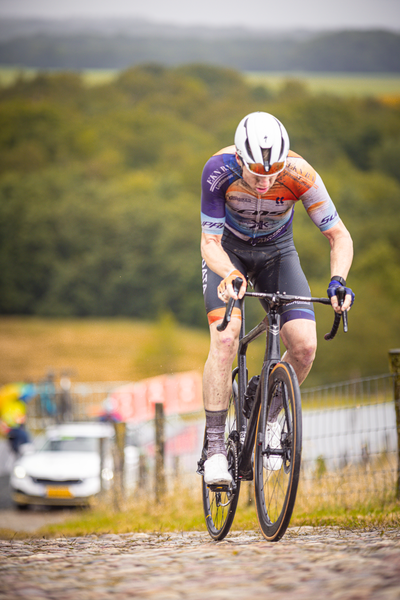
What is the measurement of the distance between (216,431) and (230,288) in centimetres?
106

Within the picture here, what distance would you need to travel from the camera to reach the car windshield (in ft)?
51.6

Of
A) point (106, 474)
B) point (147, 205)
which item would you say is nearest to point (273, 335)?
point (106, 474)

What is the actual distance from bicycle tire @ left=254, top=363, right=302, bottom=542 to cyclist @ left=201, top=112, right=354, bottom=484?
0.47 feet

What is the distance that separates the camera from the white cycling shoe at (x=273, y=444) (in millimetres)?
4219

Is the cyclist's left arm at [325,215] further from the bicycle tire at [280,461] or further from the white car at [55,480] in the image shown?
the white car at [55,480]

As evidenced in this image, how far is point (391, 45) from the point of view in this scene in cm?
14825

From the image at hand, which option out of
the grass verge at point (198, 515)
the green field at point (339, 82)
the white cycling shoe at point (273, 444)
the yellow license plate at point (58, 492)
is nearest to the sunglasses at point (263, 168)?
the white cycling shoe at point (273, 444)

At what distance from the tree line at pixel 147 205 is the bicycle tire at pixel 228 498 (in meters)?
48.9

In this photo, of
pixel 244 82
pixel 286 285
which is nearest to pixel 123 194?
pixel 244 82

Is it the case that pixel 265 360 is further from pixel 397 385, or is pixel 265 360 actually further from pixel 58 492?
pixel 58 492

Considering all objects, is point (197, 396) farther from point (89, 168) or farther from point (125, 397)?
point (89, 168)

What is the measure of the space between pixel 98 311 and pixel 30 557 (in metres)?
A: 87.8

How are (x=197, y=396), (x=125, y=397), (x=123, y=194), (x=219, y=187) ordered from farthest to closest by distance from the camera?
(x=123, y=194) → (x=197, y=396) → (x=125, y=397) → (x=219, y=187)

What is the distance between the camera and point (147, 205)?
3863 inches
